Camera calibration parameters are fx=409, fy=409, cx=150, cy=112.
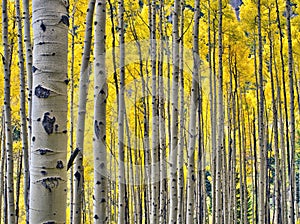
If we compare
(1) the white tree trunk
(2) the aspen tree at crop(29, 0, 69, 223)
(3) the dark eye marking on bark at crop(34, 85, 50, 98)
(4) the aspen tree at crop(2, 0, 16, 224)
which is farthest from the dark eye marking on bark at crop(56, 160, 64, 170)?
(4) the aspen tree at crop(2, 0, 16, 224)

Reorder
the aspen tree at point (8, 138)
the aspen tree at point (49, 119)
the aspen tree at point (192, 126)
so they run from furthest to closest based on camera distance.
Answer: the aspen tree at point (192, 126) < the aspen tree at point (8, 138) < the aspen tree at point (49, 119)

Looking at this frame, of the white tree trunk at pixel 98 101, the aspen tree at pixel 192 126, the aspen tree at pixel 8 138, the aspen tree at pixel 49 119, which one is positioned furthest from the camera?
the aspen tree at pixel 192 126

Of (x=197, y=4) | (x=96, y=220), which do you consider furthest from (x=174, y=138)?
(x=96, y=220)

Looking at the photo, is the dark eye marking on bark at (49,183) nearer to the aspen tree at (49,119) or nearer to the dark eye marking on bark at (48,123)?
the aspen tree at (49,119)

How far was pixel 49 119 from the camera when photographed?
4.49 feet

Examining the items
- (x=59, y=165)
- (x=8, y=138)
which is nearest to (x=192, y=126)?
(x=8, y=138)

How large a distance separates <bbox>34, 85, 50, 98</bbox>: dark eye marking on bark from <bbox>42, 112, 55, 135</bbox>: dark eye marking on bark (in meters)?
0.06

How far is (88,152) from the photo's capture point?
38.1 feet

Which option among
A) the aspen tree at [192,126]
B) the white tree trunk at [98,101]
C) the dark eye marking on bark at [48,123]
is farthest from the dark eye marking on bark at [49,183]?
the aspen tree at [192,126]

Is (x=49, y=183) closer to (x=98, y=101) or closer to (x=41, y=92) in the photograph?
(x=41, y=92)

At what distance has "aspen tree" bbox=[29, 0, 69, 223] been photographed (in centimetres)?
137

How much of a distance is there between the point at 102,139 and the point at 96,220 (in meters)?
0.58

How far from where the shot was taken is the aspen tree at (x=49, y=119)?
1.37 meters

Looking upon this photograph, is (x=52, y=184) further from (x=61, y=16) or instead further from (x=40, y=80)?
(x=61, y=16)
